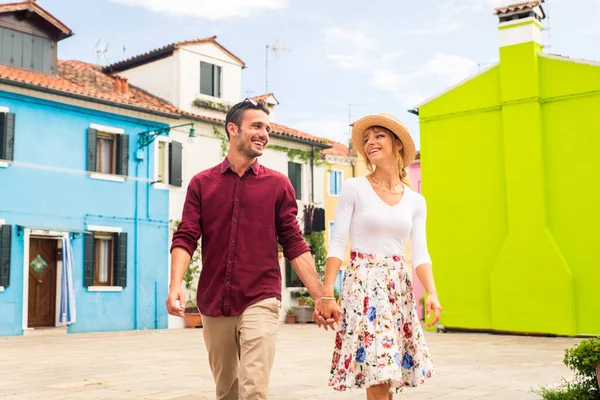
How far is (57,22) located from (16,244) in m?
6.49

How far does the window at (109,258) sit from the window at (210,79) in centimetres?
617

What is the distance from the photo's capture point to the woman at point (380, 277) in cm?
405

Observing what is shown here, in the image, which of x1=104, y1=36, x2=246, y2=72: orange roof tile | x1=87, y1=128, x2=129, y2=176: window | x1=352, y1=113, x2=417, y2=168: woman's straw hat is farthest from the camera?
x1=104, y1=36, x2=246, y2=72: orange roof tile

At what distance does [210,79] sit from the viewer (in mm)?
24922

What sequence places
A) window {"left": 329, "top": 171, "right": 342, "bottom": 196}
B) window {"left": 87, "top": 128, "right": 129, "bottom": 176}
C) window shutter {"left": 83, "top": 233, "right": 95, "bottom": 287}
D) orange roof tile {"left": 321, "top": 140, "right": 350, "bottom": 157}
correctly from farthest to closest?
orange roof tile {"left": 321, "top": 140, "right": 350, "bottom": 157}
window {"left": 329, "top": 171, "right": 342, "bottom": 196}
window {"left": 87, "top": 128, "right": 129, "bottom": 176}
window shutter {"left": 83, "top": 233, "right": 95, "bottom": 287}

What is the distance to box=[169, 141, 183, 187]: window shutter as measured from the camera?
2223 centimetres

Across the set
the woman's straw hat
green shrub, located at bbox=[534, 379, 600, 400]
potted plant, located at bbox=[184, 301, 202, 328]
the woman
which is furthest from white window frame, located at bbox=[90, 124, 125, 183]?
the woman

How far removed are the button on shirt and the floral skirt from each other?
1.19ft

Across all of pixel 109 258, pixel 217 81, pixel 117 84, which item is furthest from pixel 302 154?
pixel 109 258

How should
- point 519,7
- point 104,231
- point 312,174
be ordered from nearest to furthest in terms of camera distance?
1. point 519,7
2. point 104,231
3. point 312,174

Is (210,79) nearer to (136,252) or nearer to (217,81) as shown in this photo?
(217,81)

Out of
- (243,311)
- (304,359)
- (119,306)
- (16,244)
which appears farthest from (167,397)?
(119,306)

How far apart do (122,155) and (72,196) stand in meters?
1.85

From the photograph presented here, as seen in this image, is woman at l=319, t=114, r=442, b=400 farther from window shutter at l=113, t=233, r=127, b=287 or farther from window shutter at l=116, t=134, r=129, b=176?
window shutter at l=116, t=134, r=129, b=176
